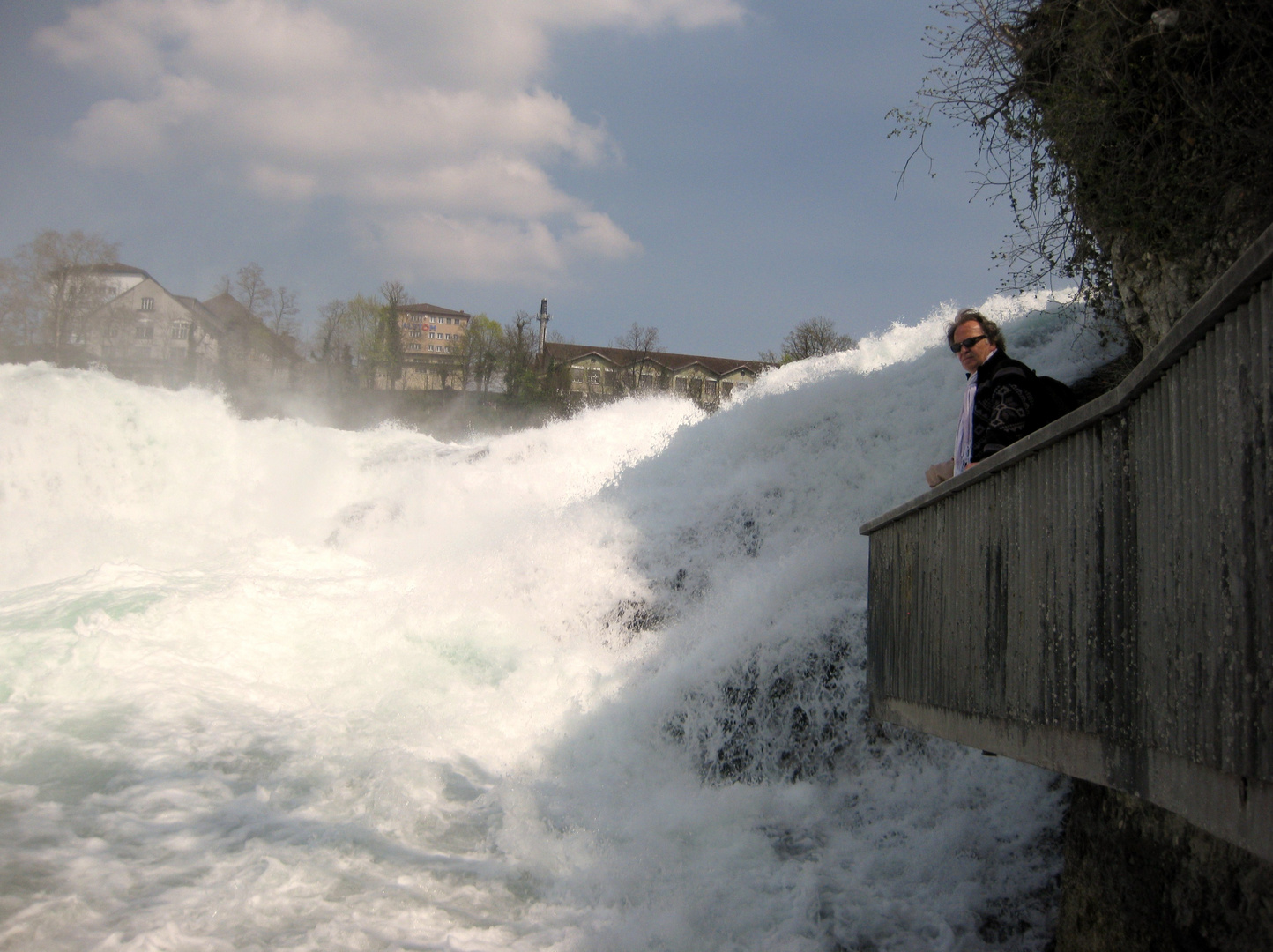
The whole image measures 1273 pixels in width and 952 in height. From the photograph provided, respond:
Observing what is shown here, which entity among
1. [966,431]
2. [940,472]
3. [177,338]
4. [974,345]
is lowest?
[940,472]

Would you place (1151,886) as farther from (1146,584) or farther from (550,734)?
(550,734)

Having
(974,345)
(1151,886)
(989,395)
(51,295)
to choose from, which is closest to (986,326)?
(974,345)

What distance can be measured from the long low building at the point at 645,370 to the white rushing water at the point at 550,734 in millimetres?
35186

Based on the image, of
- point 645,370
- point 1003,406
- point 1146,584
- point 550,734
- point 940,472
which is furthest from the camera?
point 645,370

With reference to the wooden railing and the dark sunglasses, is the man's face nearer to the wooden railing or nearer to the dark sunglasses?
the dark sunglasses

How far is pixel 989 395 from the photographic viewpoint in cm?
395

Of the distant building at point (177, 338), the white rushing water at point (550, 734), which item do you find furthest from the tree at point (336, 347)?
the white rushing water at point (550, 734)

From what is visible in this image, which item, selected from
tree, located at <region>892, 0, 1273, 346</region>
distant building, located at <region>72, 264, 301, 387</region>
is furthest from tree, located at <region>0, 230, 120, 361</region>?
tree, located at <region>892, 0, 1273, 346</region>

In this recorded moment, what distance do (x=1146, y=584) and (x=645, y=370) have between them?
55.0 meters

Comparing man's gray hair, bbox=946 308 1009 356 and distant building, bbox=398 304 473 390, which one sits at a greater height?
distant building, bbox=398 304 473 390

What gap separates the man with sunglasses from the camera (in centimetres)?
382

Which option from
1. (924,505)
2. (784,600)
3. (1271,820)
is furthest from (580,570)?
(1271,820)

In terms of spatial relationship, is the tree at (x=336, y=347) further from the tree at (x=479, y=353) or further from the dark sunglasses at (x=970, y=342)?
the dark sunglasses at (x=970, y=342)

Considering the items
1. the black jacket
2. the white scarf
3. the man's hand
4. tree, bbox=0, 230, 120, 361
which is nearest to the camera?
the black jacket
